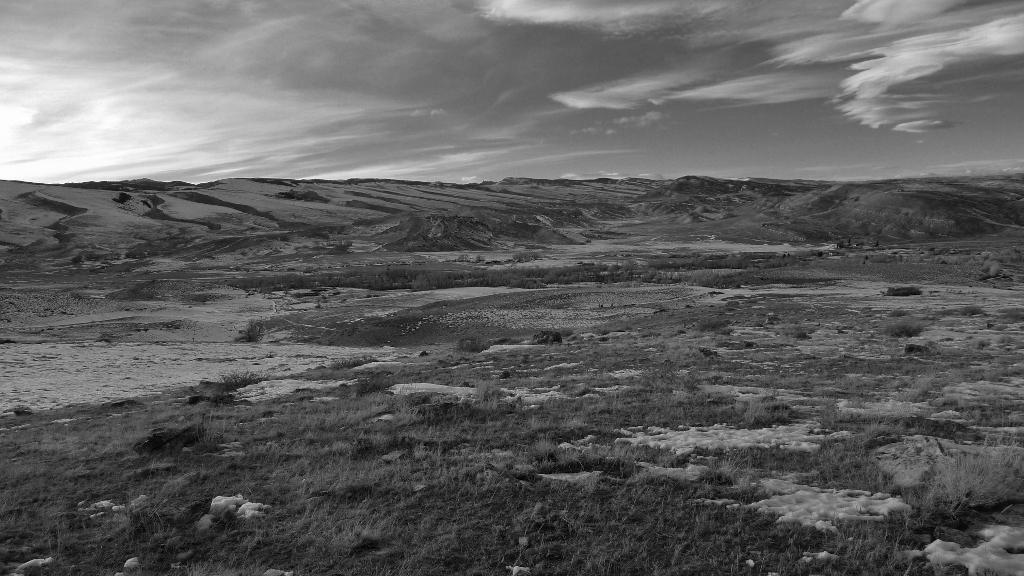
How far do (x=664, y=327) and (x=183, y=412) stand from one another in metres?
23.3

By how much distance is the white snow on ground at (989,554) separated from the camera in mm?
5551

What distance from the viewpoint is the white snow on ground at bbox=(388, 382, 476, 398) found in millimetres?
15883

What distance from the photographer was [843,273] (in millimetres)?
54844

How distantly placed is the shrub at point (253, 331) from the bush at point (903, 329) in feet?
127

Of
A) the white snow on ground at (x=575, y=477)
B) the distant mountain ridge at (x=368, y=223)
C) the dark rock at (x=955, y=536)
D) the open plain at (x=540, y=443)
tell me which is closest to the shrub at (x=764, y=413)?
the open plain at (x=540, y=443)

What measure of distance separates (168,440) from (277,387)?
31.3 ft

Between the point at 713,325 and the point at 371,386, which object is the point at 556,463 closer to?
the point at 371,386

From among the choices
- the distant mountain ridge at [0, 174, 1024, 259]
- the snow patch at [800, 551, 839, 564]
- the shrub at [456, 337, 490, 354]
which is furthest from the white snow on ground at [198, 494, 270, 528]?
the distant mountain ridge at [0, 174, 1024, 259]

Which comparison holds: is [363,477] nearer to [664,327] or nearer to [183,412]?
[183,412]

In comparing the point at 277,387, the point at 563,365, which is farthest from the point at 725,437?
the point at 277,387

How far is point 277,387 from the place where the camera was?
67.3 ft

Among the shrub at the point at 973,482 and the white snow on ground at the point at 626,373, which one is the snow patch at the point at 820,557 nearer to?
the shrub at the point at 973,482

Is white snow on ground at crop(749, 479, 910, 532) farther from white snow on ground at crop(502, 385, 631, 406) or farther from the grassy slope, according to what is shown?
white snow on ground at crop(502, 385, 631, 406)

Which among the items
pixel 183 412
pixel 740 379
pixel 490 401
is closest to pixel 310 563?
pixel 490 401
